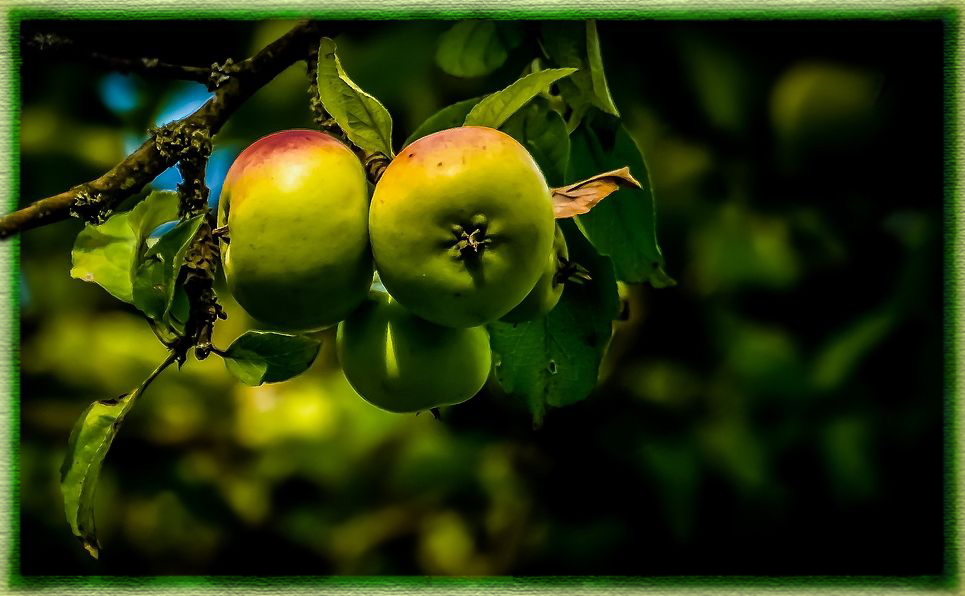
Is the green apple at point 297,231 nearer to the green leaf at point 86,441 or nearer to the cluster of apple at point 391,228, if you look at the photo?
the cluster of apple at point 391,228

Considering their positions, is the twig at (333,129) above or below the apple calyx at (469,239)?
above

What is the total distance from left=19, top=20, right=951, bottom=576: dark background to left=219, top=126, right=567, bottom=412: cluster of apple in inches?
23.1

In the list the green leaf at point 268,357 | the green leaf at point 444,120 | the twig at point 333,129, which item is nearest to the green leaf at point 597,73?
the green leaf at point 444,120

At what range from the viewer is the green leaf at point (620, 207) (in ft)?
2.91

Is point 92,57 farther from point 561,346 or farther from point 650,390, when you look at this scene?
point 650,390

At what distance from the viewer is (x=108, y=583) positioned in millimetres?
951

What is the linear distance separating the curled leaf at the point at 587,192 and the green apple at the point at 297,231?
15 centimetres

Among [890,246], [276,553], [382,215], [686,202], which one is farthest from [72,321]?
[890,246]

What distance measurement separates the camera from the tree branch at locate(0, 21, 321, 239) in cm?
76

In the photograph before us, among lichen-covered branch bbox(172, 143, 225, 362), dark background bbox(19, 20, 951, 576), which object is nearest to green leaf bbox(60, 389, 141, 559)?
lichen-covered branch bbox(172, 143, 225, 362)

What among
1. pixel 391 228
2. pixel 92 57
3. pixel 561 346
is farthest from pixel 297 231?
pixel 92 57

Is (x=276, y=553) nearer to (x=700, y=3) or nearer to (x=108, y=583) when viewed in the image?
(x=108, y=583)

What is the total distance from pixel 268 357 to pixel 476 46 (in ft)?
1.37

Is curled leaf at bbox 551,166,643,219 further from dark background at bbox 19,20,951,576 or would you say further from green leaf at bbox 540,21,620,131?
dark background at bbox 19,20,951,576
